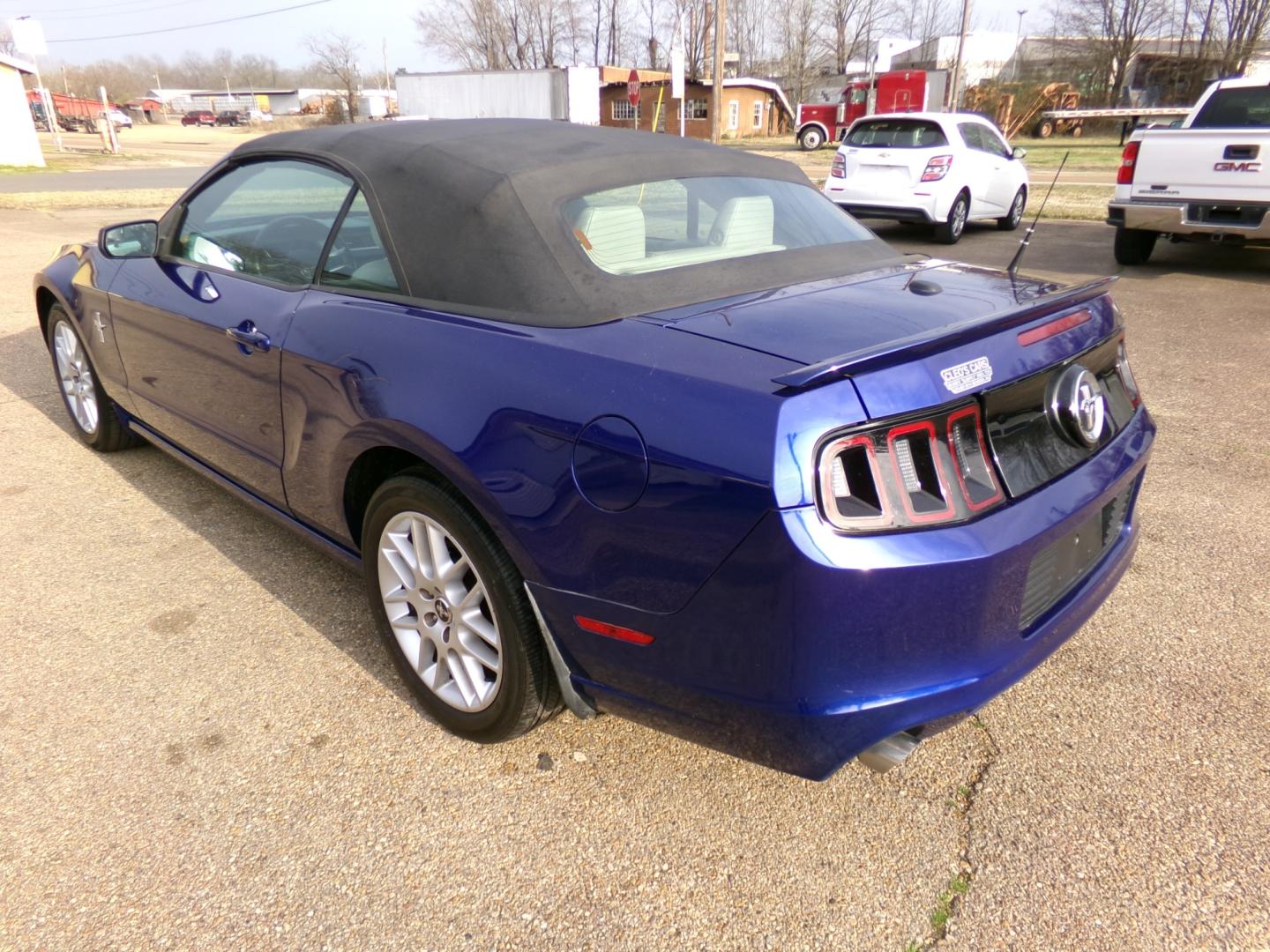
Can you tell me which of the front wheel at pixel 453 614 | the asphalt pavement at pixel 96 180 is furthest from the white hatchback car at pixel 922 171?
the asphalt pavement at pixel 96 180

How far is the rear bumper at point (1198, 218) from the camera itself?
7.81 meters

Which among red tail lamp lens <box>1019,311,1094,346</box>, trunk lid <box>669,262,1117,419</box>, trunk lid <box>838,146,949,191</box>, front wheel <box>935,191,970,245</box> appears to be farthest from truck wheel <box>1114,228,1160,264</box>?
red tail lamp lens <box>1019,311,1094,346</box>

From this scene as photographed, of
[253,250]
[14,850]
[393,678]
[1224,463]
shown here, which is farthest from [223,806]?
[1224,463]

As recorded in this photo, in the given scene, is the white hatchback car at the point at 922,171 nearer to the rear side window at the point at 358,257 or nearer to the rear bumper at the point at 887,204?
the rear bumper at the point at 887,204

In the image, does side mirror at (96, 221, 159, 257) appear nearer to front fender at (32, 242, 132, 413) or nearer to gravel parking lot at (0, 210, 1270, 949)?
front fender at (32, 242, 132, 413)

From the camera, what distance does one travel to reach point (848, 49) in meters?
67.8

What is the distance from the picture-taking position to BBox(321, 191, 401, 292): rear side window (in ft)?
8.42

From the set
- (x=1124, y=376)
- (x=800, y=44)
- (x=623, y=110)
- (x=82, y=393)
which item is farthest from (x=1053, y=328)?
(x=800, y=44)

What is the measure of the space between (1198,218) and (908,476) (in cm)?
821

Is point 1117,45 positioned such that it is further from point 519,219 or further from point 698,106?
point 519,219

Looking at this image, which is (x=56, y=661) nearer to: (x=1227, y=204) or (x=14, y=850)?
(x=14, y=850)

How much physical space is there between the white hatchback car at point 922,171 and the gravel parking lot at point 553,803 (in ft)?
27.2

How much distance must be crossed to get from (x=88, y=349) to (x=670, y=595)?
140 inches

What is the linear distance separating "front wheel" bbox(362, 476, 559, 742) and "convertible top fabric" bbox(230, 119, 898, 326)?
0.54 m
